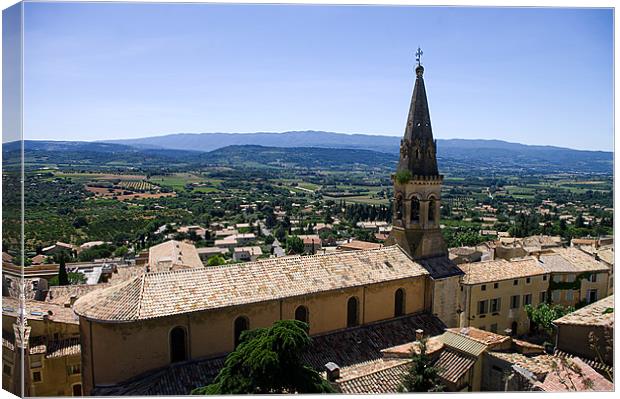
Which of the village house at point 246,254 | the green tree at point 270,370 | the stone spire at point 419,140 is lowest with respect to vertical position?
the village house at point 246,254

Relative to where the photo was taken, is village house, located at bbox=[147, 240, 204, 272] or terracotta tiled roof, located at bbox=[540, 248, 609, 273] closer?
terracotta tiled roof, located at bbox=[540, 248, 609, 273]

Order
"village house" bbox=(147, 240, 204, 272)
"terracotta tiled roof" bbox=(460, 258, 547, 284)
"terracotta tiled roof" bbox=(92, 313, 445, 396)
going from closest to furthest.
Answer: "terracotta tiled roof" bbox=(92, 313, 445, 396) < "terracotta tiled roof" bbox=(460, 258, 547, 284) < "village house" bbox=(147, 240, 204, 272)

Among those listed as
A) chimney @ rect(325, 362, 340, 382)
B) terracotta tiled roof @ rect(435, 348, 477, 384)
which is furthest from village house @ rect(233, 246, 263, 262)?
terracotta tiled roof @ rect(435, 348, 477, 384)

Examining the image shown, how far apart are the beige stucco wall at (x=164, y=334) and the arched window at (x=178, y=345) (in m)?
0.16

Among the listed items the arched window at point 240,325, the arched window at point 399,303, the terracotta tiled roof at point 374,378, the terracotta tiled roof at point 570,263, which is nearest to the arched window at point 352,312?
the arched window at point 399,303

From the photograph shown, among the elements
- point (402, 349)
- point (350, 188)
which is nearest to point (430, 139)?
point (402, 349)

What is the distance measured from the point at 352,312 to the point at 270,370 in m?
6.27

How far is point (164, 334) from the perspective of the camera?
12289 mm

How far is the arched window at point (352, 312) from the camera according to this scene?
15.4 metres

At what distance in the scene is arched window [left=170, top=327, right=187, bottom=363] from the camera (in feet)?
41.1

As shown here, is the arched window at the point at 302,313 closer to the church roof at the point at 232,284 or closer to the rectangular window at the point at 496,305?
the church roof at the point at 232,284

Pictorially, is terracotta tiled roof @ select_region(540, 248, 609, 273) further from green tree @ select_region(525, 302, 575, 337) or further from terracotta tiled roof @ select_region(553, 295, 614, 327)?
terracotta tiled roof @ select_region(553, 295, 614, 327)

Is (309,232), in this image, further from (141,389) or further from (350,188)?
(350,188)

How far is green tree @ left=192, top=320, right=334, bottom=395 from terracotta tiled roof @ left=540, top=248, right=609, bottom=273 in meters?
20.7
